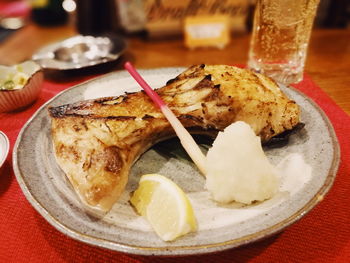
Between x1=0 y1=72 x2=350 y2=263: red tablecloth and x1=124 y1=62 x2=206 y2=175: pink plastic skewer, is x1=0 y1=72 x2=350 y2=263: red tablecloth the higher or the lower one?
the lower one

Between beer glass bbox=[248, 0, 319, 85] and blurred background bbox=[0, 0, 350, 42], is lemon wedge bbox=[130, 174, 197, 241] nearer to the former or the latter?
beer glass bbox=[248, 0, 319, 85]

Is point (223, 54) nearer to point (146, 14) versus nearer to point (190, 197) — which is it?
point (146, 14)

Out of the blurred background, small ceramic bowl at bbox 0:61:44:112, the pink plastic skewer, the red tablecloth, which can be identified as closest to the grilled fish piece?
the pink plastic skewer

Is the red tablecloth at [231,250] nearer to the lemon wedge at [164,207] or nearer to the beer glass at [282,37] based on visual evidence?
the lemon wedge at [164,207]

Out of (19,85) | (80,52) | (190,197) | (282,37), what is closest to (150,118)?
(190,197)

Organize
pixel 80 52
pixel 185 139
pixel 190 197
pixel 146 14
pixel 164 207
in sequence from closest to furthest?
pixel 164 207 < pixel 190 197 < pixel 185 139 < pixel 80 52 < pixel 146 14
